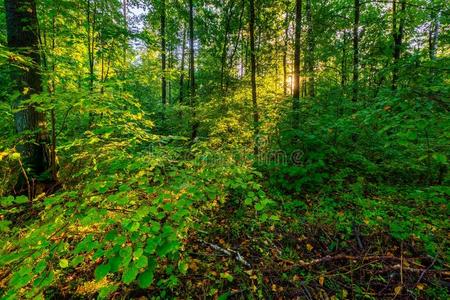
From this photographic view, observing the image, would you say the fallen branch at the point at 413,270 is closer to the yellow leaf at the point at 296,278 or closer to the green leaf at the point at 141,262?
the yellow leaf at the point at 296,278

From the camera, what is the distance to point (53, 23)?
13.0 feet

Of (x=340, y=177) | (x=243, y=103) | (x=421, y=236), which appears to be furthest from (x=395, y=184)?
(x=243, y=103)

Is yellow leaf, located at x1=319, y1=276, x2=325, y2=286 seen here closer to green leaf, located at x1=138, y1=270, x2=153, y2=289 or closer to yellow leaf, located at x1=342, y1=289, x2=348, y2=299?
yellow leaf, located at x1=342, y1=289, x2=348, y2=299

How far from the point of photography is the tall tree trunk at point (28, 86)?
360cm

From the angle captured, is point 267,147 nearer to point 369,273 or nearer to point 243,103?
point 243,103

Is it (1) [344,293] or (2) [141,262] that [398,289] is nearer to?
(1) [344,293]

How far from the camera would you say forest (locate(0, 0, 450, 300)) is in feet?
6.73

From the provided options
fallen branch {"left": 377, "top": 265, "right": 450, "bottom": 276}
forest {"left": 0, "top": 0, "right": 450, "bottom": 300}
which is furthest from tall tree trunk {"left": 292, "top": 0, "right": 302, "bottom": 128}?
fallen branch {"left": 377, "top": 265, "right": 450, "bottom": 276}

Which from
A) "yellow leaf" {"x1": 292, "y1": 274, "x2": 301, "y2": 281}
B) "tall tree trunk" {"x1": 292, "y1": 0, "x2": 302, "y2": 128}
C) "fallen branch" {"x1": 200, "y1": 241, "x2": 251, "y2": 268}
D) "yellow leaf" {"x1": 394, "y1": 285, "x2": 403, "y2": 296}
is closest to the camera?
"yellow leaf" {"x1": 394, "y1": 285, "x2": 403, "y2": 296}

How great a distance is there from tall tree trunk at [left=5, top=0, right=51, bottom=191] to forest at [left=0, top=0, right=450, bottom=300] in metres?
0.02

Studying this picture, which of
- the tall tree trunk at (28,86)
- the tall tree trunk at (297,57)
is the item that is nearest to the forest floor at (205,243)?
the tall tree trunk at (28,86)

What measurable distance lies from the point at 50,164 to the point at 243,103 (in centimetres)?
684

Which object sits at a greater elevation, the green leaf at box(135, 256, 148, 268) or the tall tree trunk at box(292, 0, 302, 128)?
the tall tree trunk at box(292, 0, 302, 128)

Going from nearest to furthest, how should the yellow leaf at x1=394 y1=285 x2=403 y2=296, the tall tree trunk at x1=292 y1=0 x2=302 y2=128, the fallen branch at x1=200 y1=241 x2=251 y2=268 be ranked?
the yellow leaf at x1=394 y1=285 x2=403 y2=296 < the fallen branch at x1=200 y1=241 x2=251 y2=268 < the tall tree trunk at x1=292 y1=0 x2=302 y2=128
